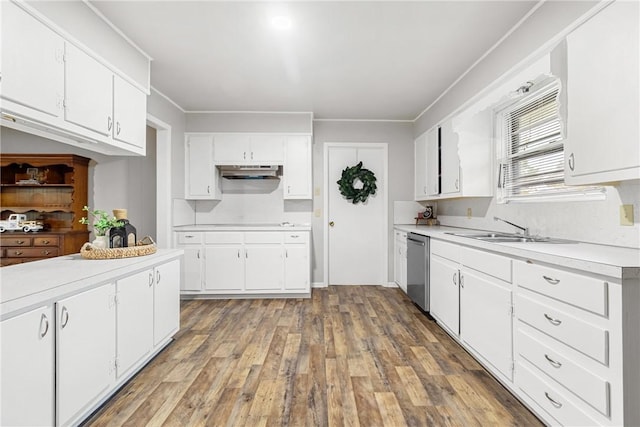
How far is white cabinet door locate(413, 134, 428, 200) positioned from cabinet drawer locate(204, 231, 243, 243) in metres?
2.54

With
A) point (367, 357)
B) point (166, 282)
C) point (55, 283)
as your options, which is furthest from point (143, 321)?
point (367, 357)

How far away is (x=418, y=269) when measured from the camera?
363 cm

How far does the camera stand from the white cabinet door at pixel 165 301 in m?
2.42

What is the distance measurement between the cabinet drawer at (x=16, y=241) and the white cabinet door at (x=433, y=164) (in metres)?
5.36

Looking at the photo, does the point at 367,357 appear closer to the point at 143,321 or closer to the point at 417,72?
the point at 143,321

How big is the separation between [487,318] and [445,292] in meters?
0.74

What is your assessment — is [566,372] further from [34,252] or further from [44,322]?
[34,252]

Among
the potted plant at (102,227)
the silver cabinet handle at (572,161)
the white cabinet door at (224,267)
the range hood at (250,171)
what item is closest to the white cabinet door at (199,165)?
the range hood at (250,171)

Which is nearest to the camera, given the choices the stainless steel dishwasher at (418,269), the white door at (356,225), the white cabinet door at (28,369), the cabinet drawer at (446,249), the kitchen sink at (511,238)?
the white cabinet door at (28,369)

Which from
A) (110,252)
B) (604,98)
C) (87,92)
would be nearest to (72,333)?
(110,252)

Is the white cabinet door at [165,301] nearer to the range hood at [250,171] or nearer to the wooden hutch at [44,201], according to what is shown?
the range hood at [250,171]

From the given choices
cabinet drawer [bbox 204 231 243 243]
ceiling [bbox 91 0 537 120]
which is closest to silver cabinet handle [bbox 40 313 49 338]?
ceiling [bbox 91 0 537 120]

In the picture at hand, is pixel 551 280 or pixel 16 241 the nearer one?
pixel 551 280

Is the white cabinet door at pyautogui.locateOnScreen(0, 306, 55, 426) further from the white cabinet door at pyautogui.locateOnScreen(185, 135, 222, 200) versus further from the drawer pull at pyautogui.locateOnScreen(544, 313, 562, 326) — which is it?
the white cabinet door at pyautogui.locateOnScreen(185, 135, 222, 200)
